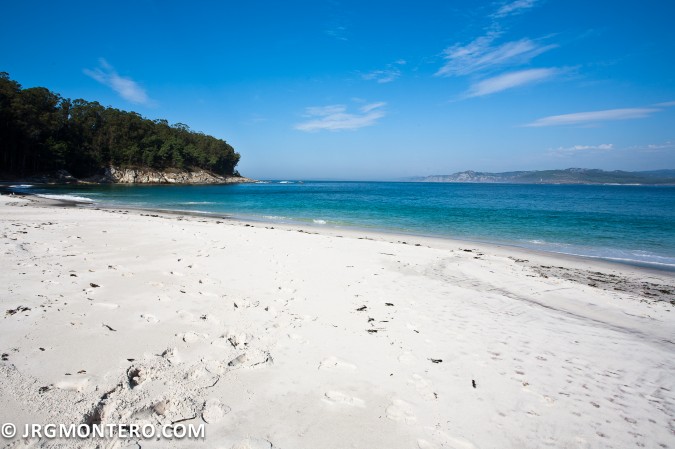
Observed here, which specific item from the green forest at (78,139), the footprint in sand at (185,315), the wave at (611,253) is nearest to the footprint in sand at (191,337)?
the footprint in sand at (185,315)

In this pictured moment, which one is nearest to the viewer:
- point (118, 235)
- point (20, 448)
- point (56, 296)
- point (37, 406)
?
point (20, 448)

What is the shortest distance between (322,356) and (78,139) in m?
93.3

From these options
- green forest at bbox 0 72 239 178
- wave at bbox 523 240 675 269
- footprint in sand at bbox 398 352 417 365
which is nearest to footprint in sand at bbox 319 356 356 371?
footprint in sand at bbox 398 352 417 365

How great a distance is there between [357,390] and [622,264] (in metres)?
13.4

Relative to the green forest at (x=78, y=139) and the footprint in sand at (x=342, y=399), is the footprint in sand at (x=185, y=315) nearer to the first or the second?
the footprint in sand at (x=342, y=399)

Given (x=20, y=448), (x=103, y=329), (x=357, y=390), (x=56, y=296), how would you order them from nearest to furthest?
(x=20, y=448) → (x=357, y=390) → (x=103, y=329) → (x=56, y=296)

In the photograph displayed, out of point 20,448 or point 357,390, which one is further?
point 357,390

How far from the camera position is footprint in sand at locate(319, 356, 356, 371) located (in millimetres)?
3461

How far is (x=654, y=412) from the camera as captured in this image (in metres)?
3.16

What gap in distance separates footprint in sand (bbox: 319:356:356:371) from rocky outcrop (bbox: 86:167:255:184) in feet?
283

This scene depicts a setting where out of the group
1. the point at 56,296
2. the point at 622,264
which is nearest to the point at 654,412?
the point at 56,296

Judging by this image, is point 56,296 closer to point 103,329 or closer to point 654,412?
point 103,329

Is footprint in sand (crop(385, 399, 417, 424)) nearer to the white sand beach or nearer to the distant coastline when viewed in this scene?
the white sand beach

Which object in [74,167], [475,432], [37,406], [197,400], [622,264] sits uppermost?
[74,167]
